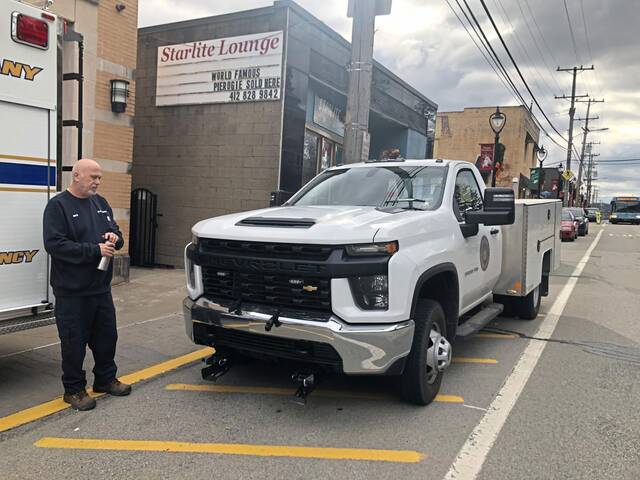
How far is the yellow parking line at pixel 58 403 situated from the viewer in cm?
388

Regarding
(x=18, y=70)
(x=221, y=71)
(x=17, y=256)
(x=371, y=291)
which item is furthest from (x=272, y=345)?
(x=221, y=71)

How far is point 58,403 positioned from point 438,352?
3047mm

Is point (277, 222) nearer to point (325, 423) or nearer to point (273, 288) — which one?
point (273, 288)

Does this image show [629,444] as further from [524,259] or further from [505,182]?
[505,182]

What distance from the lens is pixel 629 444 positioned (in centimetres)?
371

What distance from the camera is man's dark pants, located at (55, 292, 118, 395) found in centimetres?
402

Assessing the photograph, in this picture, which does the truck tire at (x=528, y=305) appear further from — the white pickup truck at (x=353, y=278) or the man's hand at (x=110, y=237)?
the man's hand at (x=110, y=237)

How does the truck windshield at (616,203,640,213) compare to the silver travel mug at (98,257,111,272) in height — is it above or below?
above

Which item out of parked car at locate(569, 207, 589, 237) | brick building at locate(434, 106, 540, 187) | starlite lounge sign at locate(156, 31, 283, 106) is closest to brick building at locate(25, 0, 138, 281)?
starlite lounge sign at locate(156, 31, 283, 106)

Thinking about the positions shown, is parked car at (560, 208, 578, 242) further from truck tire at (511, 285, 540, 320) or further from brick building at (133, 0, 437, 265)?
truck tire at (511, 285, 540, 320)

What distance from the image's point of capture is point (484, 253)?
5.52 m

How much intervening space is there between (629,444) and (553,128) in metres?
31.8

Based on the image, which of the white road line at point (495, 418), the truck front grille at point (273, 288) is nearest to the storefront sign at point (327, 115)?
the white road line at point (495, 418)

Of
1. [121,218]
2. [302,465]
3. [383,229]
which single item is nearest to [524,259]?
[383,229]
